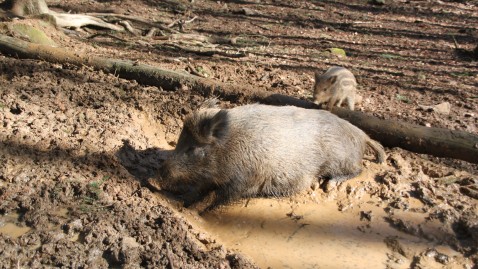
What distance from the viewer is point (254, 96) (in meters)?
5.95

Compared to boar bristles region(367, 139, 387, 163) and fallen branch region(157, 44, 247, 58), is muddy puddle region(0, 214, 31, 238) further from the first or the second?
fallen branch region(157, 44, 247, 58)

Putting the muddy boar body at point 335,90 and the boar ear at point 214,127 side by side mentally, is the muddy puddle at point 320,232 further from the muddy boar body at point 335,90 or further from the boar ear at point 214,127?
the muddy boar body at point 335,90

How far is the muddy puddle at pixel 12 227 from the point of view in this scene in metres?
3.61

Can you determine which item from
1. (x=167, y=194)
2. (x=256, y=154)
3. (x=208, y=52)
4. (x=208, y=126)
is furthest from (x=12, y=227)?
(x=208, y=52)

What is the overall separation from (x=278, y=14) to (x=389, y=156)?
8.20 metres

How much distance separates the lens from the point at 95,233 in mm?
3648

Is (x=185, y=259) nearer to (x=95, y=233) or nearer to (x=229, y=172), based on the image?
(x=95, y=233)

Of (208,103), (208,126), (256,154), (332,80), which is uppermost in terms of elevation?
(332,80)

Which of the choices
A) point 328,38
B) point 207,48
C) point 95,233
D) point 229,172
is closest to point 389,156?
point 229,172

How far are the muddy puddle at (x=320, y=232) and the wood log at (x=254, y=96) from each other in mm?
906

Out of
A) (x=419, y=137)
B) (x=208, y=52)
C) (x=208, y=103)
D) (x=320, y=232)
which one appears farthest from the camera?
(x=208, y=52)

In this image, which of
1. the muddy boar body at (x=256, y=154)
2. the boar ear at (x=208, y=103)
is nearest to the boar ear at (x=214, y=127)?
the muddy boar body at (x=256, y=154)

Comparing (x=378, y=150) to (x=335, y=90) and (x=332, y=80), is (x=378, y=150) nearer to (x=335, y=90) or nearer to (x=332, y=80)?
(x=335, y=90)

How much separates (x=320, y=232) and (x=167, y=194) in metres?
1.51
